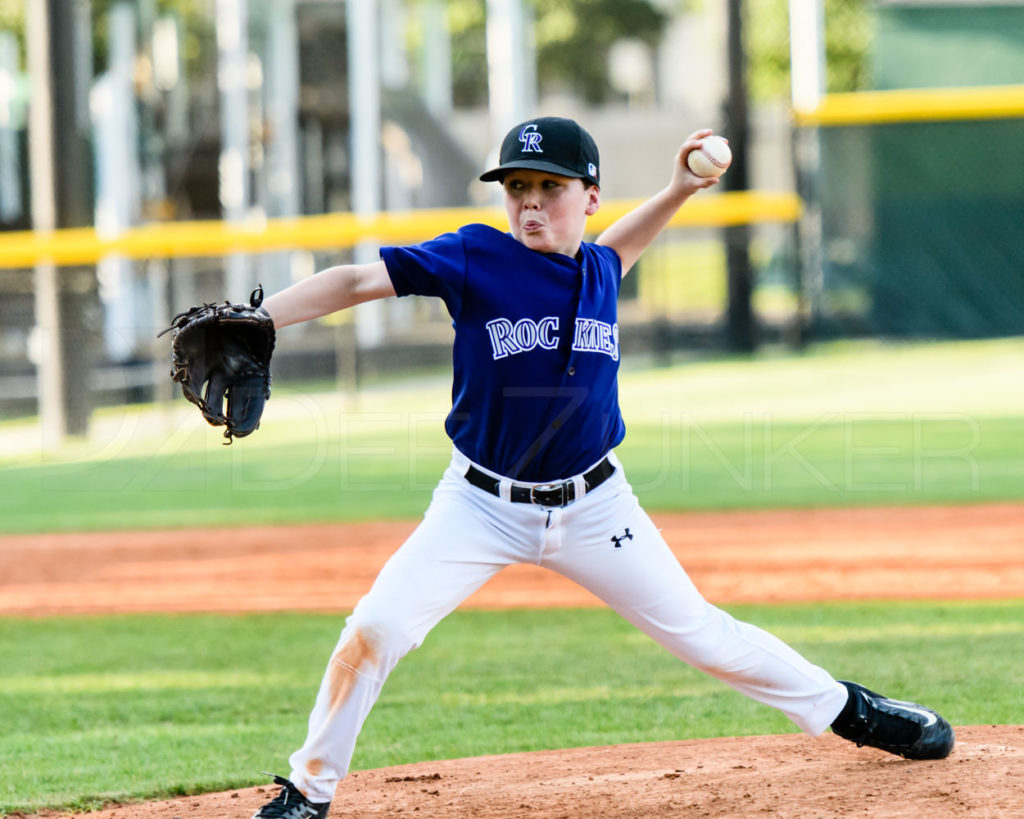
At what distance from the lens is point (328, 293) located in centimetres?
284

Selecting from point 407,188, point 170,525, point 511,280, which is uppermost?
point 407,188

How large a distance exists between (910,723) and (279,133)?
2049 centimetres

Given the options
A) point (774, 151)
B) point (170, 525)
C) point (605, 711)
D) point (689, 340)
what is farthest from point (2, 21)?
point (605, 711)

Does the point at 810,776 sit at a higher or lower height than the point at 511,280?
lower

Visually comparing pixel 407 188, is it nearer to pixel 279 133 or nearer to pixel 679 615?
pixel 279 133

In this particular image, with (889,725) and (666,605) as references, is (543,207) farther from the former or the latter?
(889,725)

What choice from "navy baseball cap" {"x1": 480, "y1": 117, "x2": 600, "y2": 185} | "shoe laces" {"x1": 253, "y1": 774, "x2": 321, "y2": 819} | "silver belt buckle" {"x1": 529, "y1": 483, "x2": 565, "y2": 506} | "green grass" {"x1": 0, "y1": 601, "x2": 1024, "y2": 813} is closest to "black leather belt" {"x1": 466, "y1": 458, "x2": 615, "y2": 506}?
"silver belt buckle" {"x1": 529, "y1": 483, "x2": 565, "y2": 506}

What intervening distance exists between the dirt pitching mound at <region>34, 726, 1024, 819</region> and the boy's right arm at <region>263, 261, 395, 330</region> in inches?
47.6

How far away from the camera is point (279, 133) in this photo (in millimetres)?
22203

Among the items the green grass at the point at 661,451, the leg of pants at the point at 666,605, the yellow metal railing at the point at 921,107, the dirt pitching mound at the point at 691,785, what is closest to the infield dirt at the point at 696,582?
the dirt pitching mound at the point at 691,785

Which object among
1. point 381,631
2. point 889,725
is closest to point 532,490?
point 381,631

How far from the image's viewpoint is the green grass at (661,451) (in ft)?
29.4

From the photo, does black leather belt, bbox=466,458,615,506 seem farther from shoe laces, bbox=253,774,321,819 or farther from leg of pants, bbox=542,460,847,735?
shoe laces, bbox=253,774,321,819

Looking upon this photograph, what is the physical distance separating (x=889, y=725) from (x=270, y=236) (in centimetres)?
988
